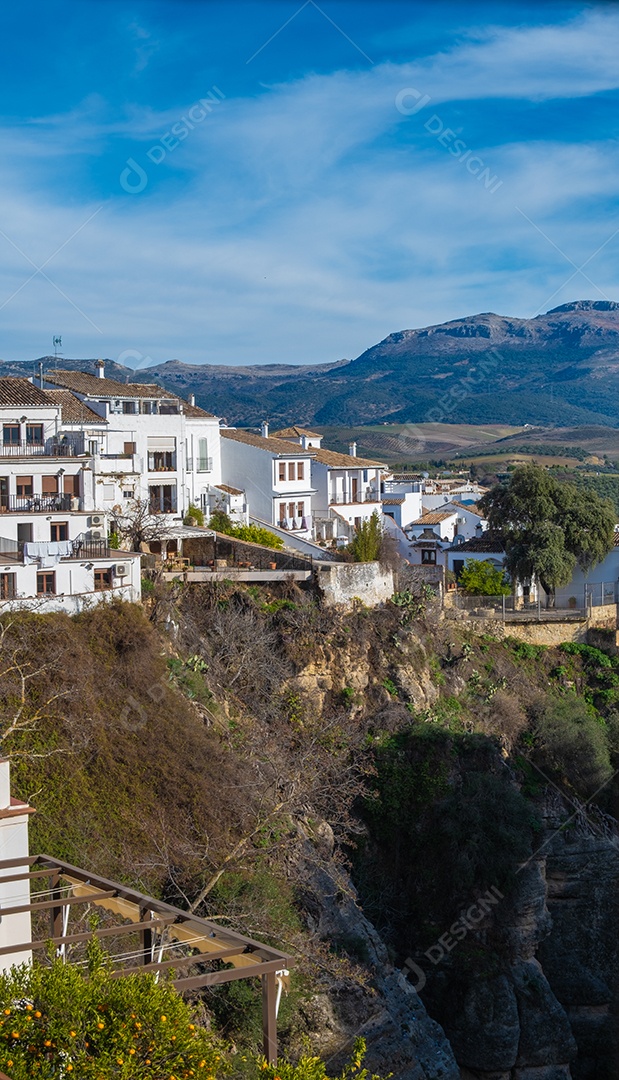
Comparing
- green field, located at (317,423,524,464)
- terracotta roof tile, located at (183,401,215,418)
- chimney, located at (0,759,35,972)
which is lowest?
chimney, located at (0,759,35,972)

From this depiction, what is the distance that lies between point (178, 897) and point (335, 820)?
251 inches

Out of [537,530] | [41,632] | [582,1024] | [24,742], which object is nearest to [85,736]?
[24,742]

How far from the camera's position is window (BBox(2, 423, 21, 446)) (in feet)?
95.3

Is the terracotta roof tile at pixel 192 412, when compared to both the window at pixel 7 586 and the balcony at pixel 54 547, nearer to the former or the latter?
the balcony at pixel 54 547

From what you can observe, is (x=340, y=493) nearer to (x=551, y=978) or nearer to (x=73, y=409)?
(x=73, y=409)

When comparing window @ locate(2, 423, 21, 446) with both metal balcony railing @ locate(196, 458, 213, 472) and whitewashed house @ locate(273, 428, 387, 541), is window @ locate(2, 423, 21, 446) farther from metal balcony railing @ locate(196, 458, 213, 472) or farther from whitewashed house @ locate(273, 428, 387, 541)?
whitewashed house @ locate(273, 428, 387, 541)

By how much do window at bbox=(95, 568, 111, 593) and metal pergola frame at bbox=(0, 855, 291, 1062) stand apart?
14.6 m

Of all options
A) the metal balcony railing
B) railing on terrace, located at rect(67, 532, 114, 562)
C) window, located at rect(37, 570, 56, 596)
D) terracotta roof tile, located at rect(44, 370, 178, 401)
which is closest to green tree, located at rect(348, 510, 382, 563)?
the metal balcony railing

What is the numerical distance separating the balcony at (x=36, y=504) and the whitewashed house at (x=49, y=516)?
3 cm

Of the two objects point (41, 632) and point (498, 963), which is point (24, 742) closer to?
point (41, 632)

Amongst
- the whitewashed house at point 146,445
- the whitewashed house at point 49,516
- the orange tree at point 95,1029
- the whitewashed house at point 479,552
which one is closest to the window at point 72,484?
the whitewashed house at point 49,516

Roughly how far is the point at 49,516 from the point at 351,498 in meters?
17.7

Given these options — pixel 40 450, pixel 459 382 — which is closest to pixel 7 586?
pixel 40 450

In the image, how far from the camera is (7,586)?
24.1 m
